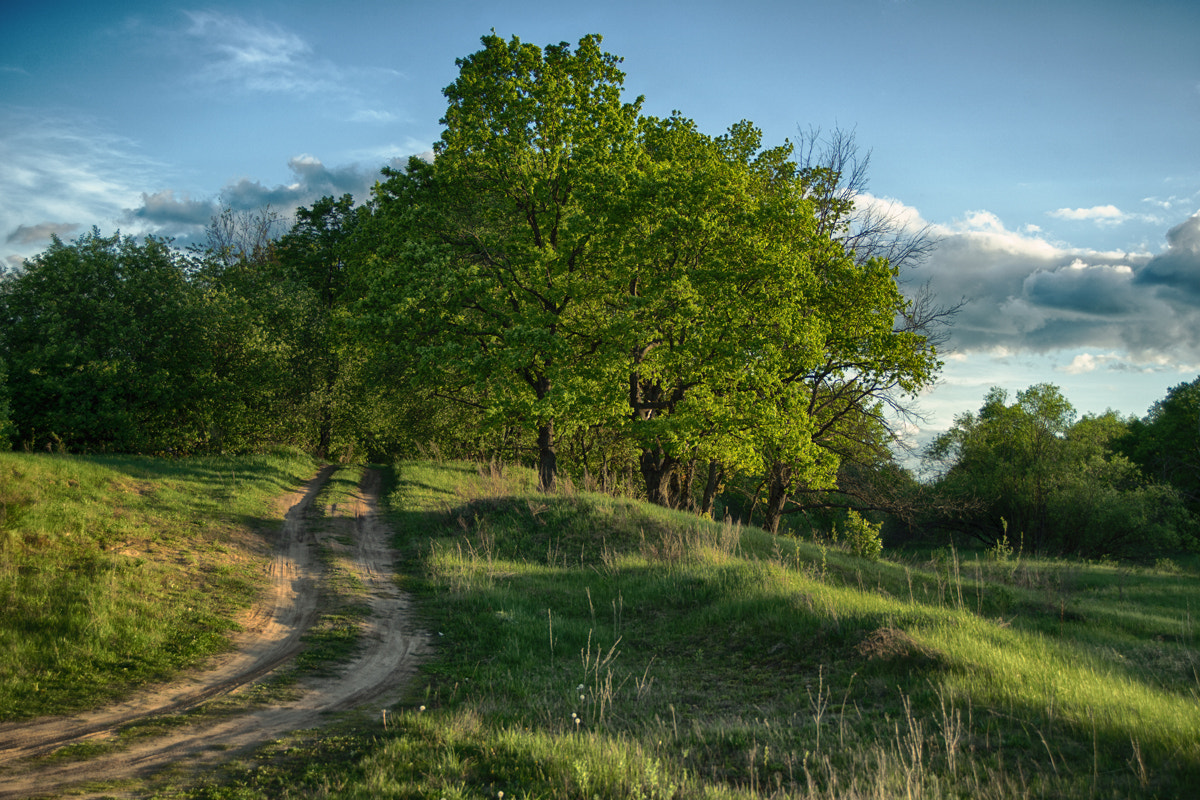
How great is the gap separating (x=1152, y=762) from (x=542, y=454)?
2056 cm

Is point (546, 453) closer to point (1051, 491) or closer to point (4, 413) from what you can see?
point (4, 413)

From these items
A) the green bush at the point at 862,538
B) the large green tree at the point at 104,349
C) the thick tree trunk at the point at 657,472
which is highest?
the large green tree at the point at 104,349

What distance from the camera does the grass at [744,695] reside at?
496 cm

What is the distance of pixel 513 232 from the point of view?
23.0 m

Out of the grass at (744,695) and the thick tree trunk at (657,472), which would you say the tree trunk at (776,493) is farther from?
the grass at (744,695)

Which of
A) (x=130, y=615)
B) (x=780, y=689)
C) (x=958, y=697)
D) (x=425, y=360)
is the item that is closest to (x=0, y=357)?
(x=425, y=360)

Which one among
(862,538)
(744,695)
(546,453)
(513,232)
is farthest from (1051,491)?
(744,695)

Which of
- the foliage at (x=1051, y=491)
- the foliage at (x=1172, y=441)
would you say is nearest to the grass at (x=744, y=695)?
the foliage at (x=1051, y=491)

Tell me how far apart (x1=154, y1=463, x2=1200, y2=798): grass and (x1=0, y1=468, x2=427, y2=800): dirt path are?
50cm

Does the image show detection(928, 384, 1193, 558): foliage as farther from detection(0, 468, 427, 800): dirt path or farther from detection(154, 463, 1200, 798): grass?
detection(0, 468, 427, 800): dirt path

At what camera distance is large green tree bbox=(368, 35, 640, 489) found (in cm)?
2064

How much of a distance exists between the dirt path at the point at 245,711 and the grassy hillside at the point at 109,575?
0.46 metres

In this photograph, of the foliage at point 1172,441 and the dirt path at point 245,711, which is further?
the foliage at point 1172,441

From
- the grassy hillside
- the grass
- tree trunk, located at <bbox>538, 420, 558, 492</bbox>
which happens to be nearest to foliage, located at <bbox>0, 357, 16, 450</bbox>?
the grassy hillside
